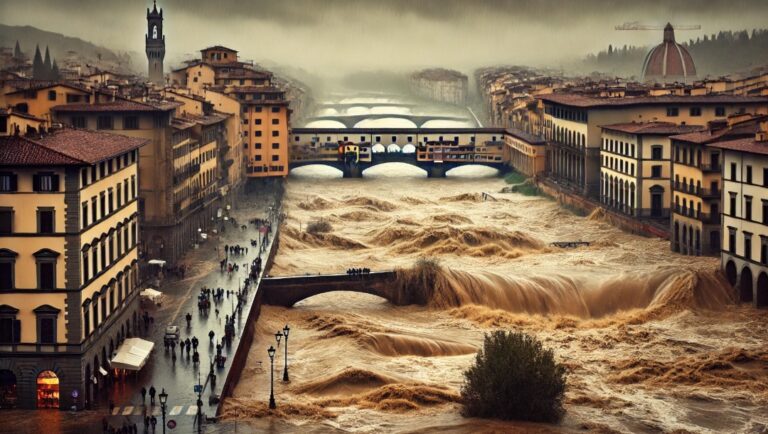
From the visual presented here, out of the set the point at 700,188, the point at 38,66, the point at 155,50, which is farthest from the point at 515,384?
the point at 155,50

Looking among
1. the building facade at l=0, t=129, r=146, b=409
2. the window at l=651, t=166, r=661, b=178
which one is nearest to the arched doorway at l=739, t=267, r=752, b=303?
the window at l=651, t=166, r=661, b=178

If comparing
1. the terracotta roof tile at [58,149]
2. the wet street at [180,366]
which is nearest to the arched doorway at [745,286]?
the wet street at [180,366]

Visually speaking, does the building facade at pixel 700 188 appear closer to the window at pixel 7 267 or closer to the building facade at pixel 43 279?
the building facade at pixel 43 279

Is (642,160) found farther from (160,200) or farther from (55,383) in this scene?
(55,383)

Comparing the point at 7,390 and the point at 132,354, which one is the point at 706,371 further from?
the point at 7,390

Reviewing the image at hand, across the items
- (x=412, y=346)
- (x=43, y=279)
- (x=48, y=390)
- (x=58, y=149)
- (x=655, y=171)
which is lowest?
(x=412, y=346)
